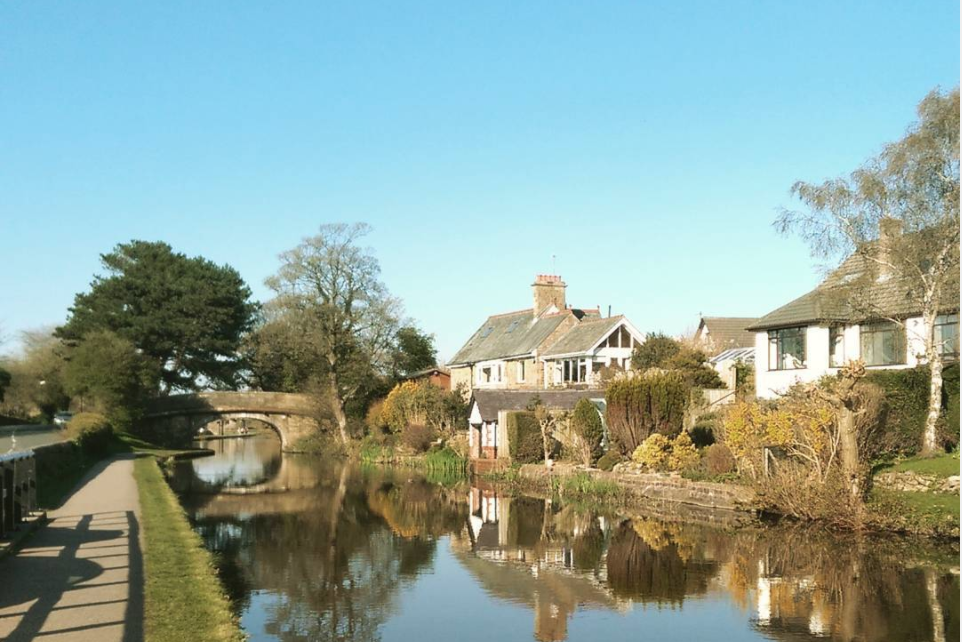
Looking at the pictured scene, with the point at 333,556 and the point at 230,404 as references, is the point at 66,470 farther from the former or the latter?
the point at 230,404

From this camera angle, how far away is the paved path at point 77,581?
387 inches

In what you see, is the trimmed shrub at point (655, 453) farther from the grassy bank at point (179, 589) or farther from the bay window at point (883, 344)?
the grassy bank at point (179, 589)

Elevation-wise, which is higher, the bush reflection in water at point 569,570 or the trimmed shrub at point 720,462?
the trimmed shrub at point 720,462

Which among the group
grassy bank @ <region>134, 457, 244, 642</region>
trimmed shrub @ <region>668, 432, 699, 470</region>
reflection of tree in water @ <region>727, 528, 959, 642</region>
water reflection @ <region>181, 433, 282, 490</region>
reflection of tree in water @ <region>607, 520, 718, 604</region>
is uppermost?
trimmed shrub @ <region>668, 432, 699, 470</region>

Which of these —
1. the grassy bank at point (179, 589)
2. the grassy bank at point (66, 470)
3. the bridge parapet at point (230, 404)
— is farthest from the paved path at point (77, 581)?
the bridge parapet at point (230, 404)

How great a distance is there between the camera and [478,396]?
→ 4019cm

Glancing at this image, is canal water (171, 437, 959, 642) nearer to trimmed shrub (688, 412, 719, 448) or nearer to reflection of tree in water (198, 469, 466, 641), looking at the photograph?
reflection of tree in water (198, 469, 466, 641)

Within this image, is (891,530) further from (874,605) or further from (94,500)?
(94,500)

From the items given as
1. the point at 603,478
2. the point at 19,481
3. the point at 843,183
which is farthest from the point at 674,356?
the point at 19,481

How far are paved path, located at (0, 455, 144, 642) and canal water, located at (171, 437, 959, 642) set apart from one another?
1830mm

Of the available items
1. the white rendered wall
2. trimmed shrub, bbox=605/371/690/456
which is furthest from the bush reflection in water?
the white rendered wall

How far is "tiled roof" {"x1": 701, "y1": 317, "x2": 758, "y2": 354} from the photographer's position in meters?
58.8

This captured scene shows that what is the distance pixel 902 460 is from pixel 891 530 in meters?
5.13

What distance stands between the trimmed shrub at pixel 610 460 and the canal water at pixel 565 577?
3.91 m
